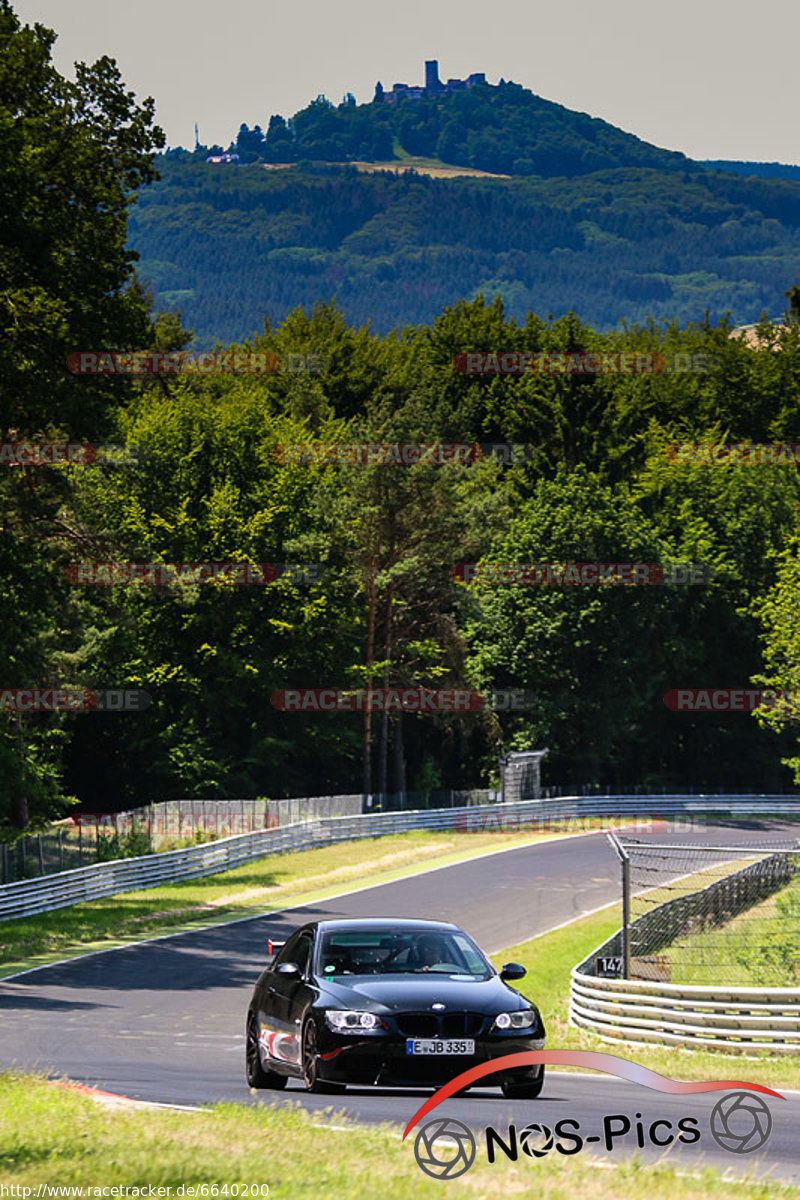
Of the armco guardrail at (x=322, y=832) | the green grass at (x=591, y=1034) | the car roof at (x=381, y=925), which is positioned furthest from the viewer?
the armco guardrail at (x=322, y=832)

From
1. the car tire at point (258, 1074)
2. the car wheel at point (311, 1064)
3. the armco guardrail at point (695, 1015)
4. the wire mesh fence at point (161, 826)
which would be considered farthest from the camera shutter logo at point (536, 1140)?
the wire mesh fence at point (161, 826)

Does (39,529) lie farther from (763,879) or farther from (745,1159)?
(745,1159)

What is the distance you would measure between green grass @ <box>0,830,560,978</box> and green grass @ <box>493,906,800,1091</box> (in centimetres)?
896

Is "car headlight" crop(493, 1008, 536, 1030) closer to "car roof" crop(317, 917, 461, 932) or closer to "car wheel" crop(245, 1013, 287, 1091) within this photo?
"car roof" crop(317, 917, 461, 932)

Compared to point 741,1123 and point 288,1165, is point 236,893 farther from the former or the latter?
A: point 288,1165

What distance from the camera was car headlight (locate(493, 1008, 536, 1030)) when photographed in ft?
40.7

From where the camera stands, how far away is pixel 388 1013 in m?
12.4

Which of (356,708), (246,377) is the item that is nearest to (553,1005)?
(356,708)

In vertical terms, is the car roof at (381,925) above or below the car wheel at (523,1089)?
above

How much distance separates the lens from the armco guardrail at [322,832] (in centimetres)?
4241

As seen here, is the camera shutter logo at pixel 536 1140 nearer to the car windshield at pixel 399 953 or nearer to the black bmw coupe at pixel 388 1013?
the black bmw coupe at pixel 388 1013

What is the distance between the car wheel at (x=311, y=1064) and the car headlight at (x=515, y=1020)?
1.47 meters

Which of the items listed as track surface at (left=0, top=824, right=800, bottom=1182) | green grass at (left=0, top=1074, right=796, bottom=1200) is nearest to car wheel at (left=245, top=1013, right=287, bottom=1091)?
track surface at (left=0, top=824, right=800, bottom=1182)

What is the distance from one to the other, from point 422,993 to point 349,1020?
0.62 metres
